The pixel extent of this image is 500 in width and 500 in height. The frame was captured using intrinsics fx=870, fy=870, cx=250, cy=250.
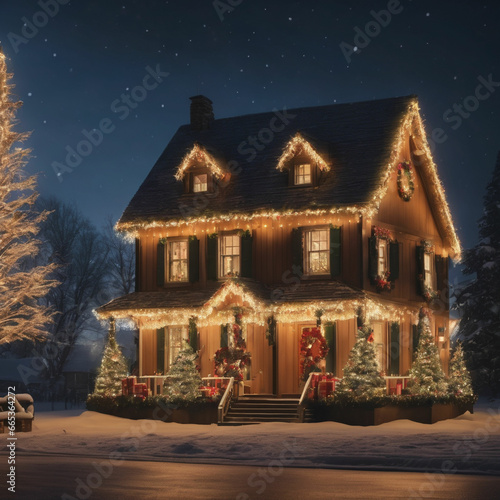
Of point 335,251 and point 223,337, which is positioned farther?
point 223,337

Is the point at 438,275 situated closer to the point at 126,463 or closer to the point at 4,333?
the point at 4,333

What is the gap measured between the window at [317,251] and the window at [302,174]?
184 cm

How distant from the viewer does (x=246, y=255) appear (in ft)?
96.9

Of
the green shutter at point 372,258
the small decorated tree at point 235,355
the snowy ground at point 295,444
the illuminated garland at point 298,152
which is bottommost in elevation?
the snowy ground at point 295,444

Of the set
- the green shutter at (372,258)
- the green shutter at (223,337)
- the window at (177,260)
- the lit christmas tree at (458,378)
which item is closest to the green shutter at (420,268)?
the lit christmas tree at (458,378)

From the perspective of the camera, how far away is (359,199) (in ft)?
89.9

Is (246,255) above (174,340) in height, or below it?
above

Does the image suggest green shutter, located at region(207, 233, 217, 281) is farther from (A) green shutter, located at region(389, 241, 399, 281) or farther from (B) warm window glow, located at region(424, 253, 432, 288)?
(B) warm window glow, located at region(424, 253, 432, 288)

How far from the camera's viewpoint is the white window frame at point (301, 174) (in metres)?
29.3

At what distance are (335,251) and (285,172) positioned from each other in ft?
11.9

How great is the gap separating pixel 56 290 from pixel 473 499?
4475 cm

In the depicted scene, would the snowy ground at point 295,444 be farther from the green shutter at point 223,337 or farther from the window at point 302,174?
the window at point 302,174

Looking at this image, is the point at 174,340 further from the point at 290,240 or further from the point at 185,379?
the point at 290,240

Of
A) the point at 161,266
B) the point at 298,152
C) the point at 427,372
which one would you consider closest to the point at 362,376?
the point at 427,372
